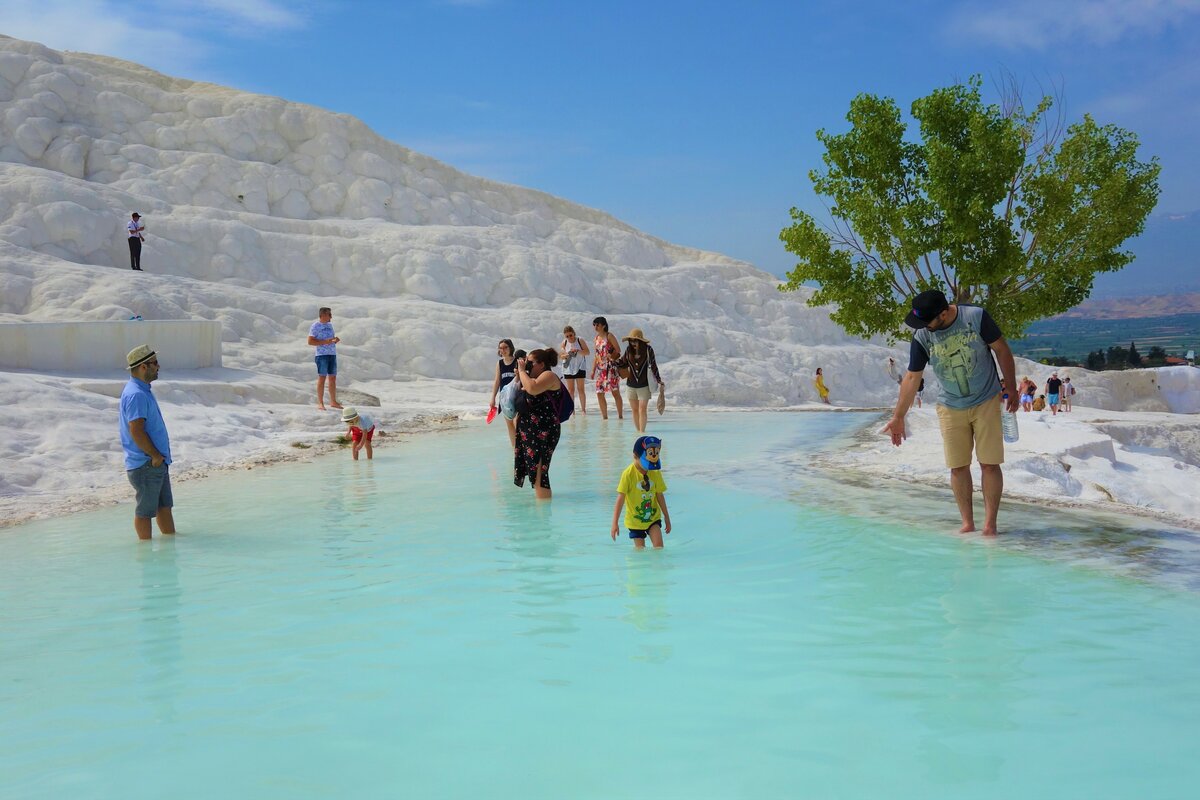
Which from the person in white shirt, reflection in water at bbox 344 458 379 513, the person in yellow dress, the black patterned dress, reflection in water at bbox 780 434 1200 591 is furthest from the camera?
the person in yellow dress

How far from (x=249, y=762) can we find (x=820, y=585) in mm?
3508

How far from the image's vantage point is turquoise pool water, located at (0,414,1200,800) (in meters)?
3.31

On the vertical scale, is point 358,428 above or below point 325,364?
below

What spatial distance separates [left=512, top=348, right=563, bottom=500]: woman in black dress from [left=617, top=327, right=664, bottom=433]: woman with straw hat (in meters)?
5.09

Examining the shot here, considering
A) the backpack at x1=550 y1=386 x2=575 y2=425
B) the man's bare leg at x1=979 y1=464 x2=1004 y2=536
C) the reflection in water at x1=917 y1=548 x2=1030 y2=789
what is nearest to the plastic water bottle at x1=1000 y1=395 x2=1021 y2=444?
the man's bare leg at x1=979 y1=464 x2=1004 y2=536

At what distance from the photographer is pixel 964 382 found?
6.92 metres

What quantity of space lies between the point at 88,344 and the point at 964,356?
576 inches

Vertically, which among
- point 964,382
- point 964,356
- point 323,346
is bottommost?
point 964,382

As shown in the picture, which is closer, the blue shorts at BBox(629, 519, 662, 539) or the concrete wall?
the blue shorts at BBox(629, 519, 662, 539)

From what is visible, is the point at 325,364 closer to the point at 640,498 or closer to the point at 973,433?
the point at 640,498

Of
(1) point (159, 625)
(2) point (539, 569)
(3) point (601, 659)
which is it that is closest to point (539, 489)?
(2) point (539, 569)

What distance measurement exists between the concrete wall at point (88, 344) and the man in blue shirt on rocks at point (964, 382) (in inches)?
552

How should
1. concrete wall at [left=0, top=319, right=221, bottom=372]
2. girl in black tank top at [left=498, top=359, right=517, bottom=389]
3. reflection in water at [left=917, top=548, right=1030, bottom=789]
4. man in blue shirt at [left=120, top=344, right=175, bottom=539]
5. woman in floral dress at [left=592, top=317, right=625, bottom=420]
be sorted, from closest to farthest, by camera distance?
reflection in water at [left=917, top=548, right=1030, bottom=789] < man in blue shirt at [left=120, top=344, right=175, bottom=539] < girl in black tank top at [left=498, top=359, right=517, bottom=389] < concrete wall at [left=0, top=319, right=221, bottom=372] < woman in floral dress at [left=592, top=317, right=625, bottom=420]

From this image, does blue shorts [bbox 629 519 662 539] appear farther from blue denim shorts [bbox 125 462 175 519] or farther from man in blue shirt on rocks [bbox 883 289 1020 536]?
blue denim shorts [bbox 125 462 175 519]
